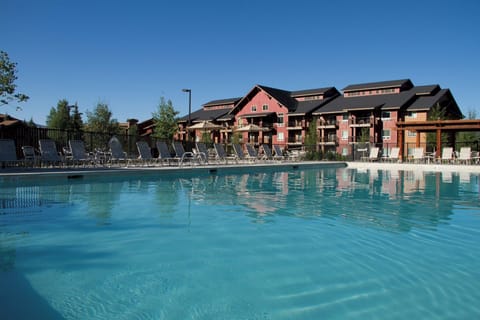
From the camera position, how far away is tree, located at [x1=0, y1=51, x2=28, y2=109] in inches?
686

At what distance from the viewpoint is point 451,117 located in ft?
123

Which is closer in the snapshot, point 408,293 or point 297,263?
point 408,293

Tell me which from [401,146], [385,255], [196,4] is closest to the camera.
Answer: [385,255]

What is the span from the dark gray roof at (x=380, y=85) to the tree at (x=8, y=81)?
3318cm

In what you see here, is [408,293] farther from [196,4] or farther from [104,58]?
[104,58]

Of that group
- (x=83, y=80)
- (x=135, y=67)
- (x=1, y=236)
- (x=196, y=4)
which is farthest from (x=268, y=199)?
(x=83, y=80)

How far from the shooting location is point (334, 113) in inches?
1539

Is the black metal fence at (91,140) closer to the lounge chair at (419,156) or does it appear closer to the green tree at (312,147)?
the green tree at (312,147)

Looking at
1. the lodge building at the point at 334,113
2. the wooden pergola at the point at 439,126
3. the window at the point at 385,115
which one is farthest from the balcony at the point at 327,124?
the wooden pergola at the point at 439,126

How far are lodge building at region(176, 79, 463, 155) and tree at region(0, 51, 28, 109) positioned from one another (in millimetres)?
14375

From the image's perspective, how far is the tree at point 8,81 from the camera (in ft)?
57.2

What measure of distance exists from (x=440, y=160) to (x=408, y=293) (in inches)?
852

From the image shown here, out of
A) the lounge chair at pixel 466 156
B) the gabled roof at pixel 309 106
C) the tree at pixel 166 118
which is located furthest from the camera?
the gabled roof at pixel 309 106

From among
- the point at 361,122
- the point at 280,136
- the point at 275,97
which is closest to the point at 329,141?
the point at 361,122
